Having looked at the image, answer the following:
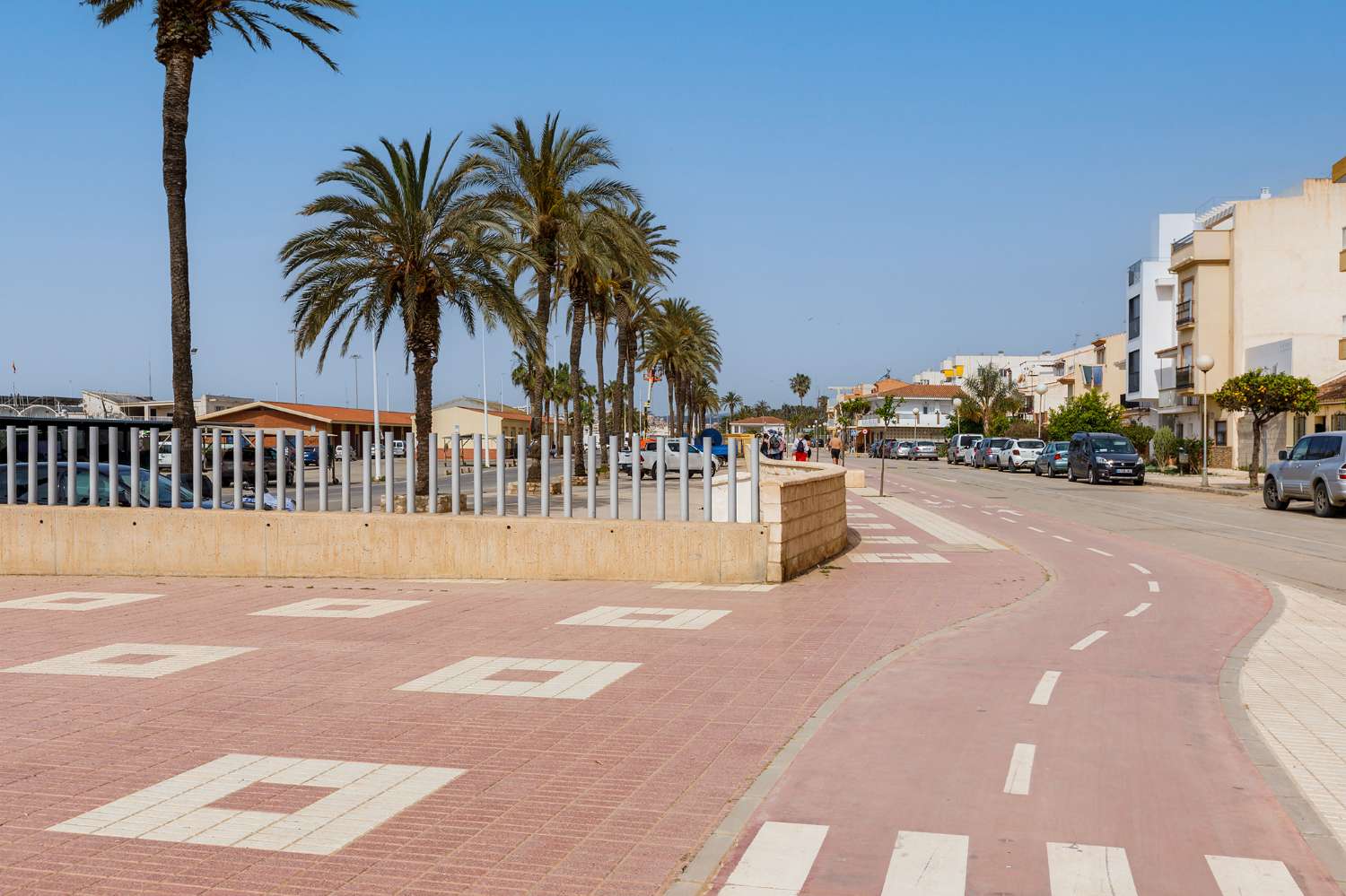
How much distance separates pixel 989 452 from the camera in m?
62.2

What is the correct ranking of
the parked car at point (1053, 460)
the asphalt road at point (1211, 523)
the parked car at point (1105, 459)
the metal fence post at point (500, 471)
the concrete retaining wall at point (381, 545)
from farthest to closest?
1. the parked car at point (1053, 460)
2. the parked car at point (1105, 459)
3. the asphalt road at point (1211, 523)
4. the metal fence post at point (500, 471)
5. the concrete retaining wall at point (381, 545)

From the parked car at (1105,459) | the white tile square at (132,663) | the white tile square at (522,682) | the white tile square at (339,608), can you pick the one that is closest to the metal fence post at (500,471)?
the white tile square at (339,608)

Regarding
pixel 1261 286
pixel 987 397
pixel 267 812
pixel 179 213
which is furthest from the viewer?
pixel 987 397

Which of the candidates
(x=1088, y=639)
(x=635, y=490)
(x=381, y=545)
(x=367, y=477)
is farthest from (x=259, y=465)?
(x=1088, y=639)

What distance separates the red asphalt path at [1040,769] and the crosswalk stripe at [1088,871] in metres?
0.04

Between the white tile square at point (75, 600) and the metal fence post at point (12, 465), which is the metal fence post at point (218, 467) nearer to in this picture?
the white tile square at point (75, 600)

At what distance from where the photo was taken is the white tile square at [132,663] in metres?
8.41

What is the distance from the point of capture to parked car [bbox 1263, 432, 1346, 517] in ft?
83.8

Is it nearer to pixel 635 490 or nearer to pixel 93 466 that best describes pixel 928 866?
pixel 635 490

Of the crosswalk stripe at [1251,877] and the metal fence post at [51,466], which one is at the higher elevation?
the metal fence post at [51,466]

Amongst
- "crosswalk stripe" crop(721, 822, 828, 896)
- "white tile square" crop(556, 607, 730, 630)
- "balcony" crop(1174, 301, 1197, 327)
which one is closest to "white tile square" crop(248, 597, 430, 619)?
"white tile square" crop(556, 607, 730, 630)

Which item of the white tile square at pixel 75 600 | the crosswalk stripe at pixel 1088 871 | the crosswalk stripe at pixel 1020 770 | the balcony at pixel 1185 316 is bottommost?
the crosswalk stripe at pixel 1088 871

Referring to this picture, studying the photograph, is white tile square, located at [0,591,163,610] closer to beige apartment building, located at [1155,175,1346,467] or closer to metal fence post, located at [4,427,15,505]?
metal fence post, located at [4,427,15,505]

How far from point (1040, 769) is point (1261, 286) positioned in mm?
60019
